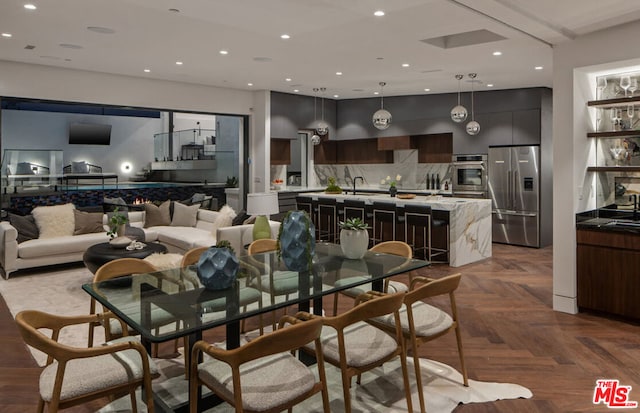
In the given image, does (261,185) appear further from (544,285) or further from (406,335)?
(406,335)

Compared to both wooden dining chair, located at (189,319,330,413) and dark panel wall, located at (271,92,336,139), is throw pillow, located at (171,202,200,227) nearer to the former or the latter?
dark panel wall, located at (271,92,336,139)

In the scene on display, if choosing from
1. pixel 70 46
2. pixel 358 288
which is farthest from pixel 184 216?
pixel 358 288

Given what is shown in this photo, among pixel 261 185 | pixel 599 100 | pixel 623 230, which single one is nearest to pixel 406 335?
pixel 623 230

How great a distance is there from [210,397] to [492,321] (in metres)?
2.74

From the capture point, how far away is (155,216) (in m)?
7.57

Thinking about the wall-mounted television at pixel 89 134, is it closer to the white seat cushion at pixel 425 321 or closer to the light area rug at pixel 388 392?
the light area rug at pixel 388 392

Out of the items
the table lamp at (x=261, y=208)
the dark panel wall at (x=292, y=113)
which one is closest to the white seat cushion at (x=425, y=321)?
the table lamp at (x=261, y=208)

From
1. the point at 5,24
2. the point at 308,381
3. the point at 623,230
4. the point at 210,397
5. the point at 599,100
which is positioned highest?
the point at 5,24

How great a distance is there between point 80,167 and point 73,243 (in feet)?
30.6

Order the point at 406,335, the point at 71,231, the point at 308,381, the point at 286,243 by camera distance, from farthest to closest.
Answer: the point at 71,231
the point at 286,243
the point at 406,335
the point at 308,381

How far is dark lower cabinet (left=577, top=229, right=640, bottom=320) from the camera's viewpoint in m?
4.21

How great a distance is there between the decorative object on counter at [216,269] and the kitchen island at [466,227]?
453 cm

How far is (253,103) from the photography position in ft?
30.2

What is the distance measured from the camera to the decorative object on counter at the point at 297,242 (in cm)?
324
